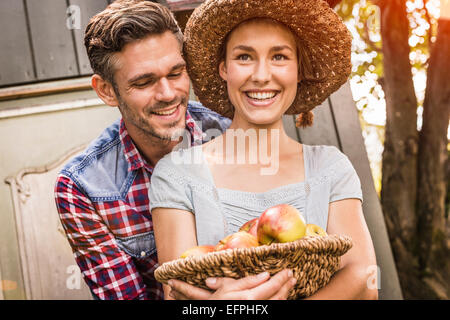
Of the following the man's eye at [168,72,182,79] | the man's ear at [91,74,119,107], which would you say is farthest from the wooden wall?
the man's eye at [168,72,182,79]

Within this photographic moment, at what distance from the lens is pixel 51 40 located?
344cm

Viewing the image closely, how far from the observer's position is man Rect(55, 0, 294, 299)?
227 cm

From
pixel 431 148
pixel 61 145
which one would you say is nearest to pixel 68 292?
pixel 61 145

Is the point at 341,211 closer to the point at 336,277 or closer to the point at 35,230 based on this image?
the point at 336,277

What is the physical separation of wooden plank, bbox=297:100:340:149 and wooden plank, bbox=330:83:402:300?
0.12 ft

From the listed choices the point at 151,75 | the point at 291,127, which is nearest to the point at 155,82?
the point at 151,75

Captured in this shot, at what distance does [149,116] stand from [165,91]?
143mm

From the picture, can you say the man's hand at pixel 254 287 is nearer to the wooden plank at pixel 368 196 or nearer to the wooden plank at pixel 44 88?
the wooden plank at pixel 368 196

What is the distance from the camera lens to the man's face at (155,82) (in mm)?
2248

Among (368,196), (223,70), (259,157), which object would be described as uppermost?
(223,70)

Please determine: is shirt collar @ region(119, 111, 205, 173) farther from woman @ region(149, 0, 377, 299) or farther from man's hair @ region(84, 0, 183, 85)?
woman @ region(149, 0, 377, 299)

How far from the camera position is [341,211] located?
6.33 ft

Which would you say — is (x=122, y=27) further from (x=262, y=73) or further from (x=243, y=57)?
(x=262, y=73)

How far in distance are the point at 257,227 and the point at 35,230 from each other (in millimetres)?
2135
